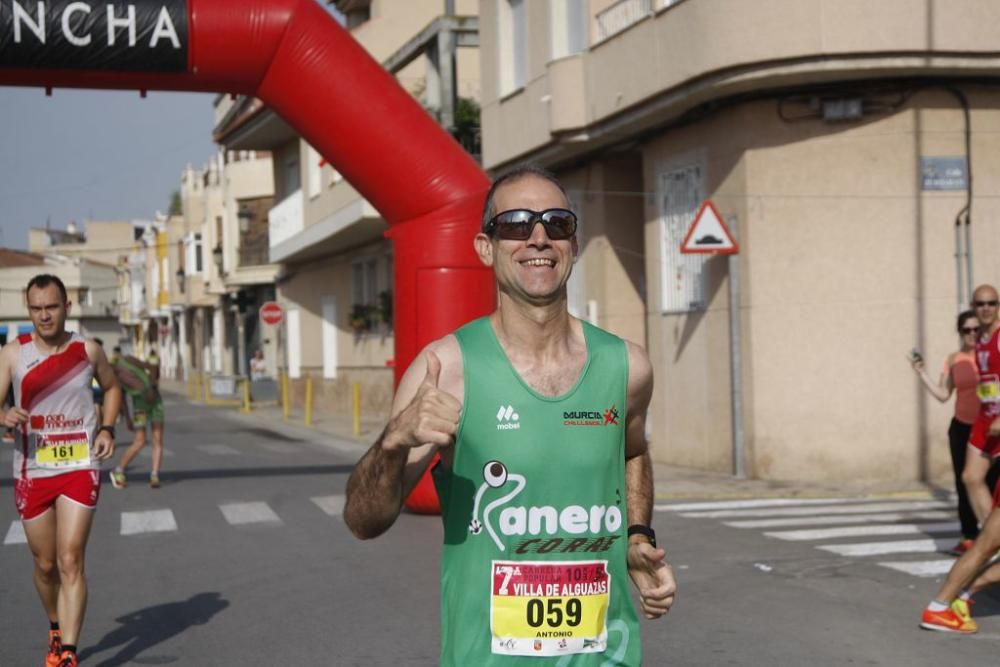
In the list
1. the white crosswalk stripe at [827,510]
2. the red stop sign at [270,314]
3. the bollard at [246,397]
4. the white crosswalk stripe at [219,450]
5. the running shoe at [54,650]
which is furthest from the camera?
the bollard at [246,397]

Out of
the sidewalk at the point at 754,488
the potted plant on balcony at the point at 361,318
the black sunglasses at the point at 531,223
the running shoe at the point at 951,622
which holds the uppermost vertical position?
the potted plant on balcony at the point at 361,318

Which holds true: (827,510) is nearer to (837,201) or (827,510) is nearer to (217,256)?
Result: (837,201)

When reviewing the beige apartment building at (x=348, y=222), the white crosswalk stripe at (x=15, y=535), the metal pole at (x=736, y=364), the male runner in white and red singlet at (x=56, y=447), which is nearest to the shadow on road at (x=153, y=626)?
the male runner in white and red singlet at (x=56, y=447)

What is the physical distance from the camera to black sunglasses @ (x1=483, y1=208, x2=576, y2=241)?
3.26 m

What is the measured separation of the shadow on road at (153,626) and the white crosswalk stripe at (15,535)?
3361 millimetres

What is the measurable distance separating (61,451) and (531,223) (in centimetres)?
431

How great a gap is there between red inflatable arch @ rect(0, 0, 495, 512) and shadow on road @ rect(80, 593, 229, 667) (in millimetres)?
3772

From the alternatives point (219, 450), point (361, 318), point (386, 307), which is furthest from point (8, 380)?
point (361, 318)

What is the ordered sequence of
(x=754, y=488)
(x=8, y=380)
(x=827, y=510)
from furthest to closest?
(x=754, y=488), (x=827, y=510), (x=8, y=380)

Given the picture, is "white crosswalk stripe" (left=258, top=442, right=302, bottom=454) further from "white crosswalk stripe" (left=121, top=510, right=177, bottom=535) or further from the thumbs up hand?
the thumbs up hand

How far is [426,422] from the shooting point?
275 centimetres

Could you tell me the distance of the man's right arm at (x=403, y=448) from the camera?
277 cm

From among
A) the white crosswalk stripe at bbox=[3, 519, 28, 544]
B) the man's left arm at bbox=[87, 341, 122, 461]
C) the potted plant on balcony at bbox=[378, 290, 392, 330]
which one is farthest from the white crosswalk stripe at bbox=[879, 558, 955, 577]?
the potted plant on balcony at bbox=[378, 290, 392, 330]

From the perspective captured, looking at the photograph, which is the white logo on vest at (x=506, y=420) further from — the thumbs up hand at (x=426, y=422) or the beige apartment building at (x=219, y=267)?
the beige apartment building at (x=219, y=267)
